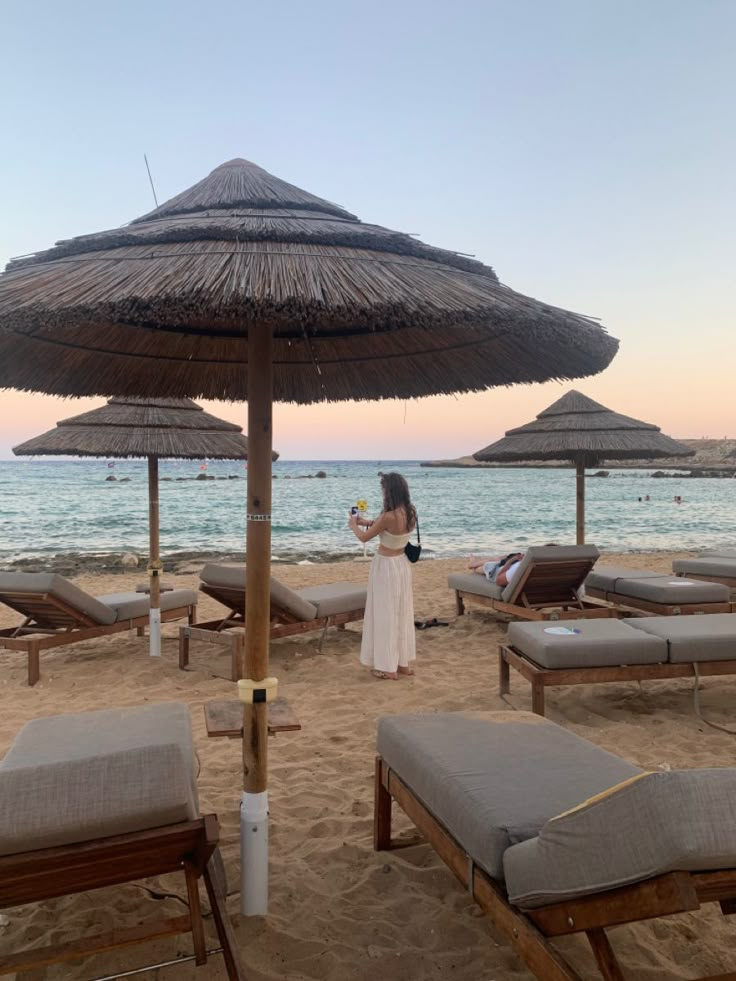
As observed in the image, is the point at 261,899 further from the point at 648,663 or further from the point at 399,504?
the point at 399,504

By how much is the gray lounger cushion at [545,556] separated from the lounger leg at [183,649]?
118 inches

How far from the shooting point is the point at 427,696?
15.5 ft

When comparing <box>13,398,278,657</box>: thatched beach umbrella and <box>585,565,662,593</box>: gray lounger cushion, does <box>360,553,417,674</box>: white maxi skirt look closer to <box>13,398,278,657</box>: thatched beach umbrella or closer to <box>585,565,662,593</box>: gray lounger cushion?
<box>13,398,278,657</box>: thatched beach umbrella

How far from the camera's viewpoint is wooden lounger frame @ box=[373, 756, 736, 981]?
1.22 meters

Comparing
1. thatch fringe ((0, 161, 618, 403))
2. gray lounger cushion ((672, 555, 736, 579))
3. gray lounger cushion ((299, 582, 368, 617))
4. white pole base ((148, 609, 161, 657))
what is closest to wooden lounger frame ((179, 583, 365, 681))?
gray lounger cushion ((299, 582, 368, 617))

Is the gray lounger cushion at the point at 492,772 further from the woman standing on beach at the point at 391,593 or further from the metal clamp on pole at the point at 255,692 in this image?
the woman standing on beach at the point at 391,593

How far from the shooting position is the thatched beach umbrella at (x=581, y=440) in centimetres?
769

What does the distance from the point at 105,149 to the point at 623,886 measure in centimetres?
931

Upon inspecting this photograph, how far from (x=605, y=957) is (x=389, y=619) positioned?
152 inches

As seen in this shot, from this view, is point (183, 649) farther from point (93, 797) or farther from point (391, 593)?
point (93, 797)

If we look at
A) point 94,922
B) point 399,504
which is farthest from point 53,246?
point 399,504

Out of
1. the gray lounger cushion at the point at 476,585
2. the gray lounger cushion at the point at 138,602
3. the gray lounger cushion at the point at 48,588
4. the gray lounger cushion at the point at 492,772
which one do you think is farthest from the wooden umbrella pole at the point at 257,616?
the gray lounger cushion at the point at 476,585

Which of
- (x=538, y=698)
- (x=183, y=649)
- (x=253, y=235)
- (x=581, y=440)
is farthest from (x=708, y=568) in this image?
(x=253, y=235)

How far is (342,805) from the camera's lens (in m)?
3.01
